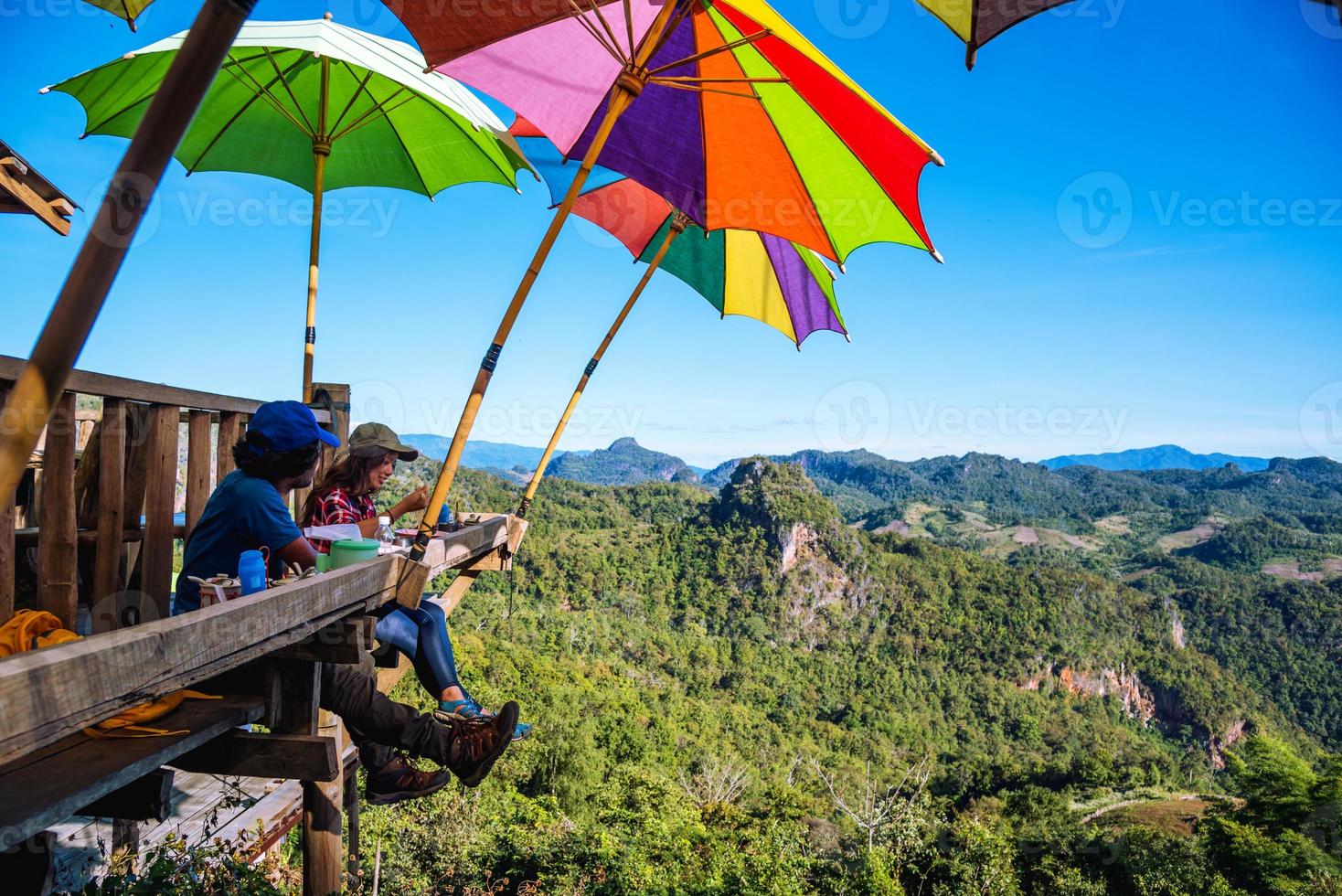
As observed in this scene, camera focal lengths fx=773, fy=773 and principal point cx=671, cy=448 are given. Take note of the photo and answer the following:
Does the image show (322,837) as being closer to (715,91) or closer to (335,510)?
(335,510)

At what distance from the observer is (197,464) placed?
105 inches

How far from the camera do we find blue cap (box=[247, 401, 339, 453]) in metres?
2.41

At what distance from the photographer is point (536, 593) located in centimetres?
5012

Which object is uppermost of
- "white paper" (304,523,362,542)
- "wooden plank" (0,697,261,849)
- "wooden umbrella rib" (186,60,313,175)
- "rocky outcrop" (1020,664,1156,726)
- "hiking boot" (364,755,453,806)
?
"wooden umbrella rib" (186,60,313,175)

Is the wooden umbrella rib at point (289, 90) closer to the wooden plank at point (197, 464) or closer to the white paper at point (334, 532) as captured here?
the wooden plank at point (197, 464)

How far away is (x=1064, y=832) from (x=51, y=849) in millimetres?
32892

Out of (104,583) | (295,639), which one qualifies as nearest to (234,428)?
(104,583)

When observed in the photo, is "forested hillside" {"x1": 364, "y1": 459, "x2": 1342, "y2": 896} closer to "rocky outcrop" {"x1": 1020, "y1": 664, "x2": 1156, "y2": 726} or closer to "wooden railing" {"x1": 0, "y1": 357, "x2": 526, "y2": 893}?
"rocky outcrop" {"x1": 1020, "y1": 664, "x2": 1156, "y2": 726}

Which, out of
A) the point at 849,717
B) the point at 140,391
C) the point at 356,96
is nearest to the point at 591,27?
the point at 356,96

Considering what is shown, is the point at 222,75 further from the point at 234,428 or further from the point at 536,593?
the point at 536,593

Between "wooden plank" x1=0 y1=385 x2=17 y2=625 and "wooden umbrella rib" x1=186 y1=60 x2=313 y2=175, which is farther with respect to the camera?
"wooden umbrella rib" x1=186 y1=60 x2=313 y2=175

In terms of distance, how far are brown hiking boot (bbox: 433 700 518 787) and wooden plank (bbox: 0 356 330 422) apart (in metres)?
1.34

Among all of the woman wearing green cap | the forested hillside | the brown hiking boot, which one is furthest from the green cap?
the forested hillside

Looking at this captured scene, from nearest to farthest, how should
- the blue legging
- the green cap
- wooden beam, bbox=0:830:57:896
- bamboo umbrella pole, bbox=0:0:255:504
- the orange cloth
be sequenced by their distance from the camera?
bamboo umbrella pole, bbox=0:0:255:504
the orange cloth
wooden beam, bbox=0:830:57:896
the blue legging
the green cap
